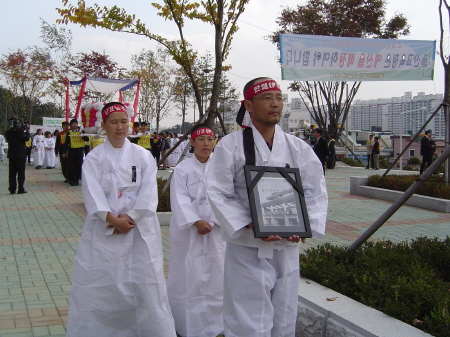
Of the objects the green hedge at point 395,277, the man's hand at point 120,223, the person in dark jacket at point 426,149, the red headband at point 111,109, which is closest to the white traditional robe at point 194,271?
the man's hand at point 120,223

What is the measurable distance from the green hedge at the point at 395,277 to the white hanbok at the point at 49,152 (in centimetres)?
1999

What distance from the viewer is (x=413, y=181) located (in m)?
12.5

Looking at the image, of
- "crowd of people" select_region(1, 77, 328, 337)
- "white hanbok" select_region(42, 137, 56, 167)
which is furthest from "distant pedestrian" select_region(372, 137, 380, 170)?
"crowd of people" select_region(1, 77, 328, 337)

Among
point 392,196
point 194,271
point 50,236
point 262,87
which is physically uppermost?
point 262,87

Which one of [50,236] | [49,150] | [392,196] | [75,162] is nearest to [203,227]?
[50,236]

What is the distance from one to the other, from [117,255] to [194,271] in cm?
77

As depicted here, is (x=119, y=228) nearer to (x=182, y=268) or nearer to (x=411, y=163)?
(x=182, y=268)

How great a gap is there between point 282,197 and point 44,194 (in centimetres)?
1140

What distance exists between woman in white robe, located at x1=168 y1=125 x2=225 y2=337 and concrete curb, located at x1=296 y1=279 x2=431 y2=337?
0.74m

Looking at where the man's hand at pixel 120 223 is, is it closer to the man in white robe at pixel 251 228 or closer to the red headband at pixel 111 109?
the red headband at pixel 111 109

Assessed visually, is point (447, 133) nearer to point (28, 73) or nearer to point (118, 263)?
point (118, 263)

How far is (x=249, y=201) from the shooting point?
3070 mm

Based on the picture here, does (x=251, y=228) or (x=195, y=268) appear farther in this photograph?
(x=195, y=268)

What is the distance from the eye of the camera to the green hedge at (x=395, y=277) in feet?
11.7
